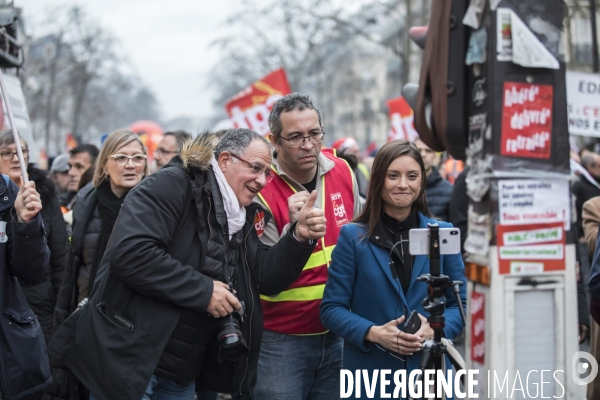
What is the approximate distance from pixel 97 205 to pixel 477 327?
318 centimetres

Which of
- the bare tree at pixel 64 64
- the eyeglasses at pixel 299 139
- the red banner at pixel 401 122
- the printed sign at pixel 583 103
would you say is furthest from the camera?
the bare tree at pixel 64 64

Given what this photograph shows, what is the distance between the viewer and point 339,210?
3812 millimetres

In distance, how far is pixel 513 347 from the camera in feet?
6.79

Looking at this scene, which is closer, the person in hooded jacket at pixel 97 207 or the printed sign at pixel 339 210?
the printed sign at pixel 339 210

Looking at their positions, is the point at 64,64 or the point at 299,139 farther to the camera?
the point at 64,64

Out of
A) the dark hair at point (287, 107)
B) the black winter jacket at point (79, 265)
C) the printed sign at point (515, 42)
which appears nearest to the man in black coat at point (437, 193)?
the dark hair at point (287, 107)

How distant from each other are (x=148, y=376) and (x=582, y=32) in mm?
37616

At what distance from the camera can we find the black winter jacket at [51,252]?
499 centimetres

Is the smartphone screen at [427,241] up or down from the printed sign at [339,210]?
down

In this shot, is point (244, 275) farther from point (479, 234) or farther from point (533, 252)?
point (533, 252)

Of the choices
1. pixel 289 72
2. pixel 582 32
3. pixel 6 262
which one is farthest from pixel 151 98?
pixel 6 262

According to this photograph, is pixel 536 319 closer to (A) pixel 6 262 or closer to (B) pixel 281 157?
(B) pixel 281 157

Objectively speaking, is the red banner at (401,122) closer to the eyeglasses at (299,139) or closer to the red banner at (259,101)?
the red banner at (259,101)

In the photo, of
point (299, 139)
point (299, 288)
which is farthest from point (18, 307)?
point (299, 139)
